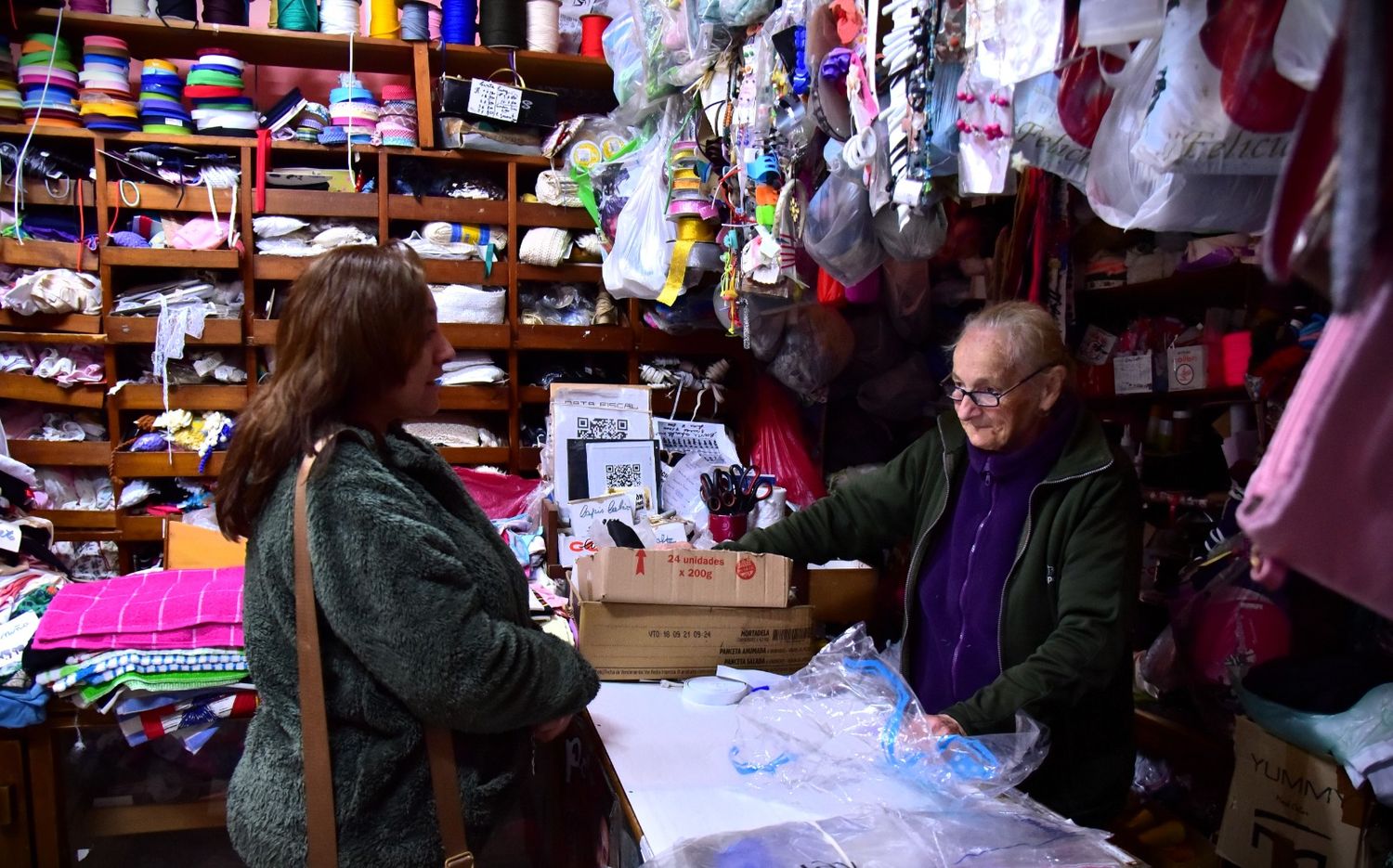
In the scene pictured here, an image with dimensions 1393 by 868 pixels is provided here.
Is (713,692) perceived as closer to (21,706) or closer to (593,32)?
(21,706)

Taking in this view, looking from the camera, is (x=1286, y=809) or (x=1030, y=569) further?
(x=1286, y=809)

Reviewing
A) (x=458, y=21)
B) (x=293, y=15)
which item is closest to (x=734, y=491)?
(x=458, y=21)

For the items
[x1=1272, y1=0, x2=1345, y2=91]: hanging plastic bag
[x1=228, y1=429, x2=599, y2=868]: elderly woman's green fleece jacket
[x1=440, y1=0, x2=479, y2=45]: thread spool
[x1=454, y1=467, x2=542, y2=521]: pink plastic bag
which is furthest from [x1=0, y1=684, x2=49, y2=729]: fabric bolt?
[x1=440, y1=0, x2=479, y2=45]: thread spool

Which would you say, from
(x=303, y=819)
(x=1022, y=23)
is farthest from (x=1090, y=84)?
(x=303, y=819)

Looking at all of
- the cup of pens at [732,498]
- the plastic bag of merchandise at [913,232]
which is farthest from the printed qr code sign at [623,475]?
the plastic bag of merchandise at [913,232]

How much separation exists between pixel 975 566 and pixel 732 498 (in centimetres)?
121

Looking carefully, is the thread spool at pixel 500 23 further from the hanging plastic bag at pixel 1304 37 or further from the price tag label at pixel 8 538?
the hanging plastic bag at pixel 1304 37

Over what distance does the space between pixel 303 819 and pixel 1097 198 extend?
1.37 m

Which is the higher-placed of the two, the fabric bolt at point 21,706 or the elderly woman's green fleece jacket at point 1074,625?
the elderly woman's green fleece jacket at point 1074,625

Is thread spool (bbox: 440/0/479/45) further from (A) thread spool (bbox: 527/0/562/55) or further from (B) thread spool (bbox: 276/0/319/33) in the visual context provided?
(B) thread spool (bbox: 276/0/319/33)

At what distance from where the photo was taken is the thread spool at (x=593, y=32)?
13.1 feet

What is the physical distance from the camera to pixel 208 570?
2326 millimetres

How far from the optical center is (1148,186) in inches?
46.3

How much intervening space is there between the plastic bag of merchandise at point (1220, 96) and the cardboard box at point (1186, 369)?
1.61 m
